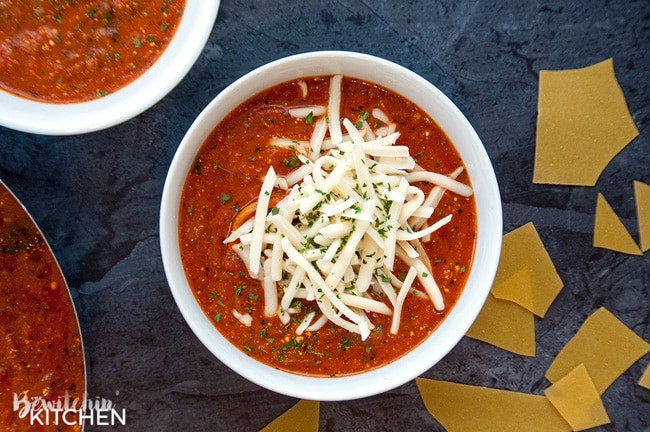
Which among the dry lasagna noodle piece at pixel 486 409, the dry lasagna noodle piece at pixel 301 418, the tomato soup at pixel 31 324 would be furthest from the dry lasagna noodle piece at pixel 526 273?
the tomato soup at pixel 31 324

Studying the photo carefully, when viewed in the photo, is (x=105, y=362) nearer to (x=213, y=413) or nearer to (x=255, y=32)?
(x=213, y=413)

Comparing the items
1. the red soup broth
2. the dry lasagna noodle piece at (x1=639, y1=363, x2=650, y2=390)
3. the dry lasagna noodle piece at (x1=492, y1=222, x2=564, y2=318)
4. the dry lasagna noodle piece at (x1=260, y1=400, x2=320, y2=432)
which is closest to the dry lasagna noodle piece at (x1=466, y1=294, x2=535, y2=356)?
the dry lasagna noodle piece at (x1=492, y1=222, x2=564, y2=318)

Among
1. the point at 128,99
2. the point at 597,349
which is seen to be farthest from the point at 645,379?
the point at 128,99

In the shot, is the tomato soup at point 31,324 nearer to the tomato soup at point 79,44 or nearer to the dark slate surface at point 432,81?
the dark slate surface at point 432,81

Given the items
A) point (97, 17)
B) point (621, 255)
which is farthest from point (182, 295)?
point (621, 255)

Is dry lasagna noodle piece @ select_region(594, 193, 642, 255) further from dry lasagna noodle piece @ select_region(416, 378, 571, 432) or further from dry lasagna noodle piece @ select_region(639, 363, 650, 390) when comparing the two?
dry lasagna noodle piece @ select_region(416, 378, 571, 432)

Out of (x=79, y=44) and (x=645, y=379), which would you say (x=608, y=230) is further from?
(x=79, y=44)
